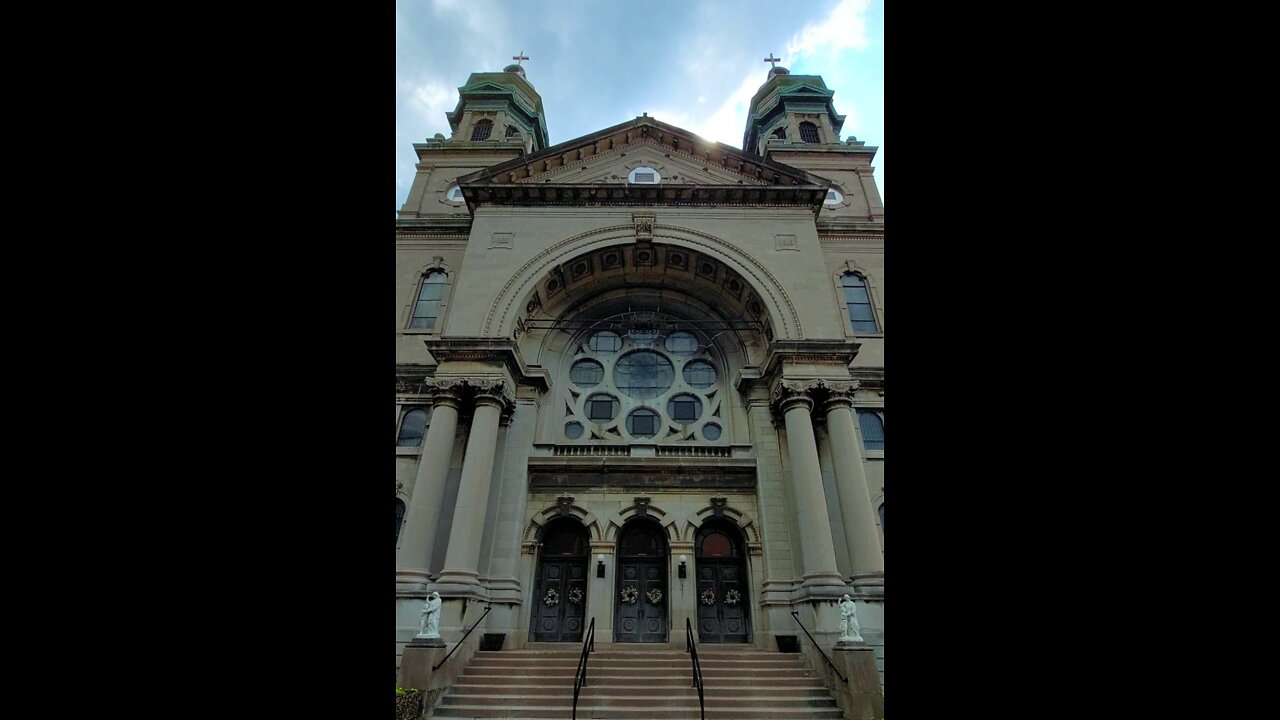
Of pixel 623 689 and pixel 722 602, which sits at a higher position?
pixel 722 602

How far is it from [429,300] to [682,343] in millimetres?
8920

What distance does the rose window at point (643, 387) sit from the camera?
19.2m

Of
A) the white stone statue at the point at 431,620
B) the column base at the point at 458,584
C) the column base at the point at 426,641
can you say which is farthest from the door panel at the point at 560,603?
the column base at the point at 426,641

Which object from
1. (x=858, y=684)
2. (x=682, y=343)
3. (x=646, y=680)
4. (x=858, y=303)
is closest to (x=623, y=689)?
(x=646, y=680)

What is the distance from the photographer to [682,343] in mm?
21000

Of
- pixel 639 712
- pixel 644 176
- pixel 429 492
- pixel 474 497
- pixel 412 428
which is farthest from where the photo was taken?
pixel 644 176

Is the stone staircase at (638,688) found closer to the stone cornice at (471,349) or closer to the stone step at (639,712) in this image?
the stone step at (639,712)

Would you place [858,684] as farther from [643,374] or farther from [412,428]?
[412,428]
